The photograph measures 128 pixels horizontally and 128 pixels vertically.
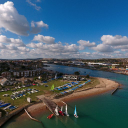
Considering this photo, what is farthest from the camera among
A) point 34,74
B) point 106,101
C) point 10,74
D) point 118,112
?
point 34,74

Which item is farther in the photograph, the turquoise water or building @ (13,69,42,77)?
building @ (13,69,42,77)

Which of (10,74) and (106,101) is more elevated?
(10,74)

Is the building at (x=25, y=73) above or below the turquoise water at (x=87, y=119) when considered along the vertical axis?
above

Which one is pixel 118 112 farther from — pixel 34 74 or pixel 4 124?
pixel 34 74

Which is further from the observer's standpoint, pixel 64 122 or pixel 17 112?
pixel 17 112

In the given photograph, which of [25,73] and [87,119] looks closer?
[87,119]

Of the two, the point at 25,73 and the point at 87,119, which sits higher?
the point at 25,73

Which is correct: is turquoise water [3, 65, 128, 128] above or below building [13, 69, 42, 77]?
below

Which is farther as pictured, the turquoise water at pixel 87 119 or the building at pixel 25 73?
the building at pixel 25 73

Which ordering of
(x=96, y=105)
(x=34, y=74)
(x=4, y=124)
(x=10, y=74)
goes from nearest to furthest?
1. (x=4, y=124)
2. (x=96, y=105)
3. (x=10, y=74)
4. (x=34, y=74)

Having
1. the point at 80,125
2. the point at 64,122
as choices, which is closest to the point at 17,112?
the point at 64,122
